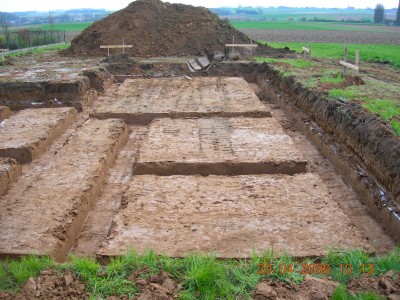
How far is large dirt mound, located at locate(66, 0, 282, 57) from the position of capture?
56.0 ft

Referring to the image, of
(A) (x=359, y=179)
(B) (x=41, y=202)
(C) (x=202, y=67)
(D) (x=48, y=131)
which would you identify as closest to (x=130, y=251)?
(B) (x=41, y=202)

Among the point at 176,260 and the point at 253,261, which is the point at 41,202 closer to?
the point at 176,260

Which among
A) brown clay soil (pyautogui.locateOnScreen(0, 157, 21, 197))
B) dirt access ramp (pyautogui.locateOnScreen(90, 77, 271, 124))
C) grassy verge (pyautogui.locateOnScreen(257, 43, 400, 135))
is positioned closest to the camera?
brown clay soil (pyautogui.locateOnScreen(0, 157, 21, 197))

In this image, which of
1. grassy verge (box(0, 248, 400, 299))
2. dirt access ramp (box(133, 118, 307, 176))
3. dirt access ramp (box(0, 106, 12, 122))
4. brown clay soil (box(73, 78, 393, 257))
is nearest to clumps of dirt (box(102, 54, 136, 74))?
dirt access ramp (box(0, 106, 12, 122))

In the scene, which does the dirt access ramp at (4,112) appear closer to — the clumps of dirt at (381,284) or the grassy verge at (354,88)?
the grassy verge at (354,88)

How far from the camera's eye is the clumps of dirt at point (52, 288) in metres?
3.02

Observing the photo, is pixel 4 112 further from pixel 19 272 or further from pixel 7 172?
pixel 19 272

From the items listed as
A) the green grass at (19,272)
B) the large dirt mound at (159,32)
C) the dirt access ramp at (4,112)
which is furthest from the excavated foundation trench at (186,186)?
the large dirt mound at (159,32)

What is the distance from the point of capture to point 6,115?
9.34 m

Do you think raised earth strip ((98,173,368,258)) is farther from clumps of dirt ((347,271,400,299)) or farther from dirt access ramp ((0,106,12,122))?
dirt access ramp ((0,106,12,122))

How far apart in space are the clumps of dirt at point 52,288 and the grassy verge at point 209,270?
0.08 m

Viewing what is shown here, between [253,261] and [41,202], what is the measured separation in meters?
2.77
